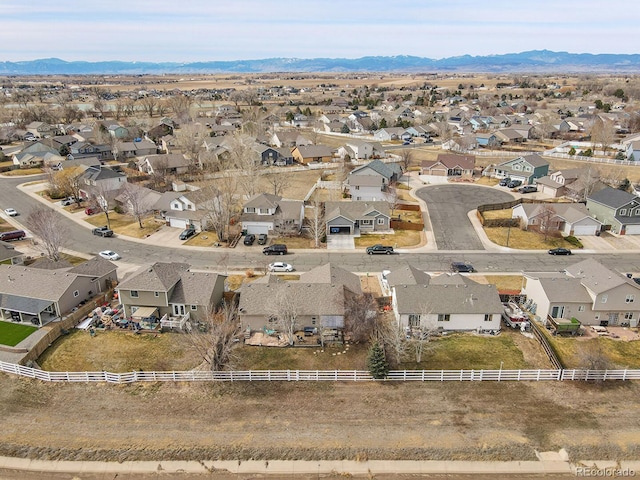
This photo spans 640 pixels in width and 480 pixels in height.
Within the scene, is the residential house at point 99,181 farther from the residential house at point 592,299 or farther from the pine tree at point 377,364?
the residential house at point 592,299

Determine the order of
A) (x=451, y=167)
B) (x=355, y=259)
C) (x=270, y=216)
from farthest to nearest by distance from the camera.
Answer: (x=451, y=167) → (x=270, y=216) → (x=355, y=259)

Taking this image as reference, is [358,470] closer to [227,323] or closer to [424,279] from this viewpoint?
[227,323]

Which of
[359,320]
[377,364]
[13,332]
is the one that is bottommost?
[13,332]

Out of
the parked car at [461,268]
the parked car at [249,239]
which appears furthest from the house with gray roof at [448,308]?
the parked car at [249,239]

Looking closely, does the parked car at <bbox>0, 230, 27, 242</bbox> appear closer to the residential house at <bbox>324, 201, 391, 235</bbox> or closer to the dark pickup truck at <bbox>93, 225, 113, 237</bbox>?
the dark pickup truck at <bbox>93, 225, 113, 237</bbox>

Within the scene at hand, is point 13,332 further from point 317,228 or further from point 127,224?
point 317,228

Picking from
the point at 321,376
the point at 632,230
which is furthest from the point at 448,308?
the point at 632,230

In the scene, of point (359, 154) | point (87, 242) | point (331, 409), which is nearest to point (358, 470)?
point (331, 409)
